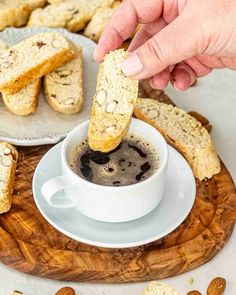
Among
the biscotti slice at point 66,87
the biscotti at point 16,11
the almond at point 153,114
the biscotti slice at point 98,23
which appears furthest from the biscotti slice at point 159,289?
the biscotti at point 16,11

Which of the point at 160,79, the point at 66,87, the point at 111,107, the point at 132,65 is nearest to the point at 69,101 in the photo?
the point at 66,87

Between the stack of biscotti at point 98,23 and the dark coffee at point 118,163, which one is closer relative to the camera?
the dark coffee at point 118,163

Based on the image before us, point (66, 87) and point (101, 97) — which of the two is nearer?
point (101, 97)

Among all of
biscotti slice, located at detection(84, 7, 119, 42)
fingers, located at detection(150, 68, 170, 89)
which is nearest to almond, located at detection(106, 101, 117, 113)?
fingers, located at detection(150, 68, 170, 89)

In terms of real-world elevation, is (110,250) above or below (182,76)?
below

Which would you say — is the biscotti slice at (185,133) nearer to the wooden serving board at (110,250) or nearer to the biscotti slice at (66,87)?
the wooden serving board at (110,250)

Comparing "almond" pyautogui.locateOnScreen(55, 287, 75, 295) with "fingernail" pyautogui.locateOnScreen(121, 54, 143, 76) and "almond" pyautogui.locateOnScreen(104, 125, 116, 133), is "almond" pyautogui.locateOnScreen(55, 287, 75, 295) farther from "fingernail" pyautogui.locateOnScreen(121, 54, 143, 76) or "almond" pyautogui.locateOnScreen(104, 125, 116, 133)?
"fingernail" pyautogui.locateOnScreen(121, 54, 143, 76)

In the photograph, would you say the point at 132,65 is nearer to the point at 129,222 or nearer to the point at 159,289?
the point at 129,222
